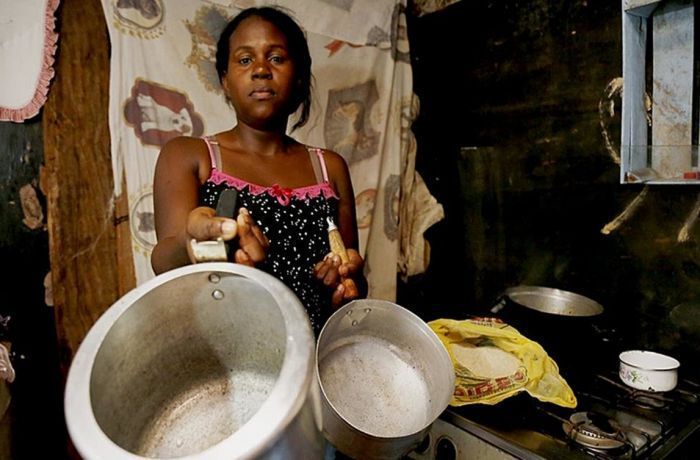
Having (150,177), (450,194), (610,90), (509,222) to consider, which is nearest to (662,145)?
(610,90)

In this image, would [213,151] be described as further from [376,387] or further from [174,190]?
[376,387]

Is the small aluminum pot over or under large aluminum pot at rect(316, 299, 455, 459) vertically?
under

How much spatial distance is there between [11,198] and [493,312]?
1.45 m

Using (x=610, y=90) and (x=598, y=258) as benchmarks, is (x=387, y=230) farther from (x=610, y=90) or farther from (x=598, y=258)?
(x=610, y=90)

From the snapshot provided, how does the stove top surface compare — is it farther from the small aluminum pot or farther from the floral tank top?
the floral tank top

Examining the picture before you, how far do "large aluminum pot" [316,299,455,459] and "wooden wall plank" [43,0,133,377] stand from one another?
3.02 ft

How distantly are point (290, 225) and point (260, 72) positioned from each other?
317mm

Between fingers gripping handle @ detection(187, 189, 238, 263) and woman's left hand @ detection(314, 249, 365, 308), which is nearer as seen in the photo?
fingers gripping handle @ detection(187, 189, 238, 263)

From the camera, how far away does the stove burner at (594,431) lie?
103 cm

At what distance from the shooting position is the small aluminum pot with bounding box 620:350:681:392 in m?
1.28

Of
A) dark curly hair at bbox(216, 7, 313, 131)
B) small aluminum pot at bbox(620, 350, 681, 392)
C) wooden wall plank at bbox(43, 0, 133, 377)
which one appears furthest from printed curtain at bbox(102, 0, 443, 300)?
small aluminum pot at bbox(620, 350, 681, 392)

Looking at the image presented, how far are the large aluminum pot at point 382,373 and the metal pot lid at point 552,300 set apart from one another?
791 millimetres

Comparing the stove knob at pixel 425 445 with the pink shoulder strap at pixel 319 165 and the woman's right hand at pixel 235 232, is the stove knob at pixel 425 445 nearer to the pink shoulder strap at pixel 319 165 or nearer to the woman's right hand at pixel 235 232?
the pink shoulder strap at pixel 319 165

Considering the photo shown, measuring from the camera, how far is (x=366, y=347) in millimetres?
855
